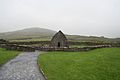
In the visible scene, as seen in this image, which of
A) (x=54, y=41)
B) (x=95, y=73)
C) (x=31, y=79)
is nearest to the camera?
(x=31, y=79)

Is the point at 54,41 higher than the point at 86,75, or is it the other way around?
the point at 54,41

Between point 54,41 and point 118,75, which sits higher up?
point 54,41

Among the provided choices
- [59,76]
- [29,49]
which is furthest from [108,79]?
[29,49]

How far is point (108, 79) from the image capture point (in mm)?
15547

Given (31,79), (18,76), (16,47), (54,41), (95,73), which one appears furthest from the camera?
(54,41)

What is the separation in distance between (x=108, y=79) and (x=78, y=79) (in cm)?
276

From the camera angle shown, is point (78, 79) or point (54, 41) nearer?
point (78, 79)

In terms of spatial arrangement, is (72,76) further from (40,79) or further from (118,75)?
(118,75)

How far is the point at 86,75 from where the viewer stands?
16.7 meters

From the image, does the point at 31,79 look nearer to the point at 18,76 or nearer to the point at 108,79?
the point at 18,76

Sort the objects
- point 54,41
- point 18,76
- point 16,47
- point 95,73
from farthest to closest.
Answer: point 54,41
point 16,47
point 95,73
point 18,76

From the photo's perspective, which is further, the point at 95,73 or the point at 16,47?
the point at 16,47

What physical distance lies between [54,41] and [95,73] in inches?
1360

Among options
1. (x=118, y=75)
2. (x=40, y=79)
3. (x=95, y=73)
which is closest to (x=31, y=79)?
(x=40, y=79)
